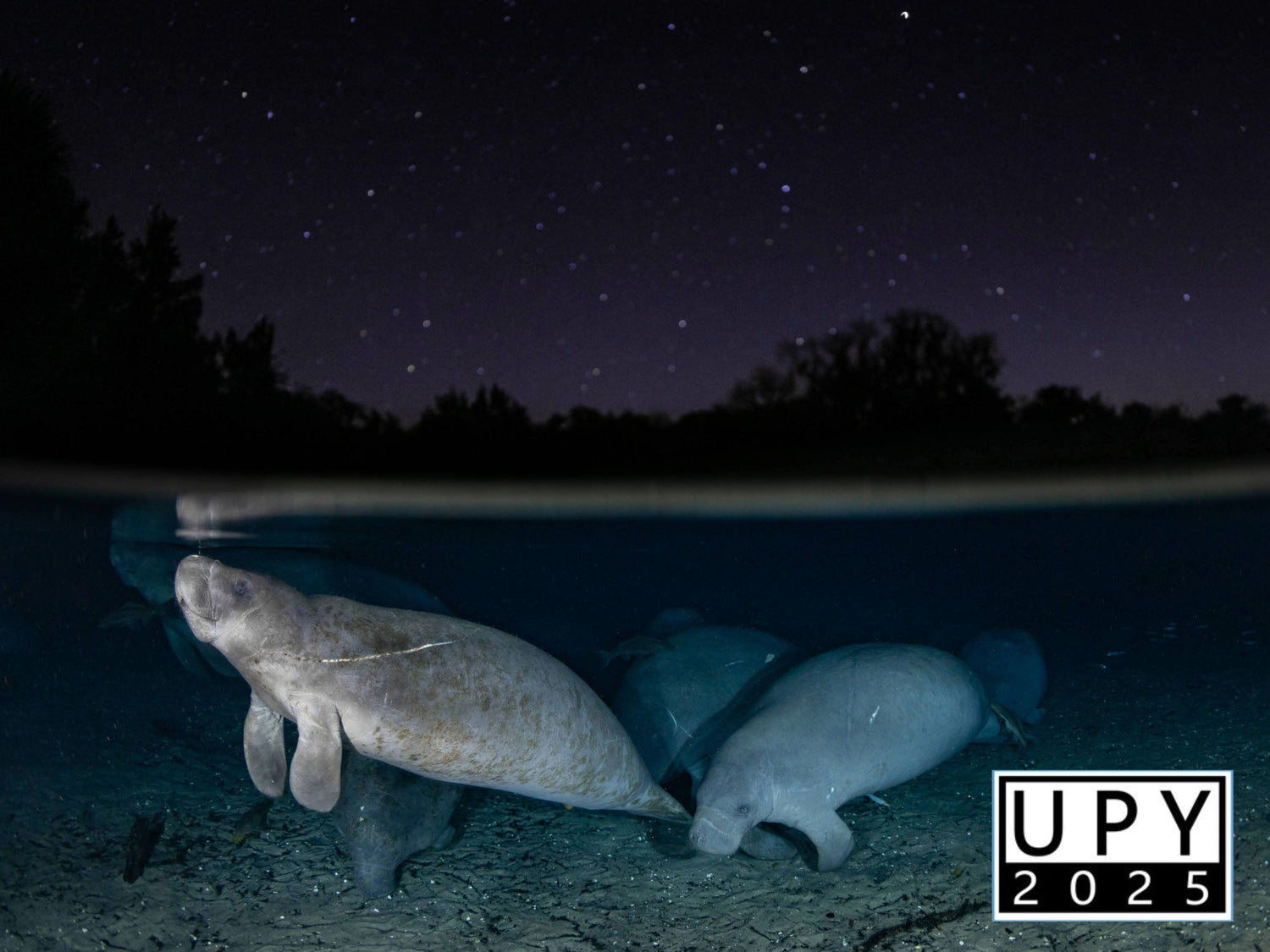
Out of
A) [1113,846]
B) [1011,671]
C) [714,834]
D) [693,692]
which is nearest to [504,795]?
[693,692]

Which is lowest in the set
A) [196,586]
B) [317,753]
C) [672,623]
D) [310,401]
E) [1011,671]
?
[1011,671]

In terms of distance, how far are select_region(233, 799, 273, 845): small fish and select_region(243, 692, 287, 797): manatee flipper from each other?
3.46ft

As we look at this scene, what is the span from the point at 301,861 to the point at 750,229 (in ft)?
12.6

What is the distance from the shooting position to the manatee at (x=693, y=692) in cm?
468

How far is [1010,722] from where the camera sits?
17.3 feet

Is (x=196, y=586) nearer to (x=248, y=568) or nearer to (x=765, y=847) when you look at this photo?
(x=765, y=847)

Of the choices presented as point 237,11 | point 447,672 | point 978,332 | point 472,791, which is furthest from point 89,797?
point 978,332

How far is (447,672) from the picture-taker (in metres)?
3.11

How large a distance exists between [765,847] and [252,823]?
109 inches

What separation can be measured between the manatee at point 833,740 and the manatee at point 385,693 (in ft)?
2.26

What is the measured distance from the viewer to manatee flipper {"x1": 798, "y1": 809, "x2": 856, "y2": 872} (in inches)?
148

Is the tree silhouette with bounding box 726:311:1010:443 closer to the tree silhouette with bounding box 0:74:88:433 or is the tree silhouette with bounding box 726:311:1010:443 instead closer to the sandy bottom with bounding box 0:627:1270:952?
the sandy bottom with bounding box 0:627:1270:952

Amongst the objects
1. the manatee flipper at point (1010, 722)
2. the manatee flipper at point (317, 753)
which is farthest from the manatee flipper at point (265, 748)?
the manatee flipper at point (1010, 722)

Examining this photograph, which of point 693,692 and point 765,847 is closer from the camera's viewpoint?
point 765,847
